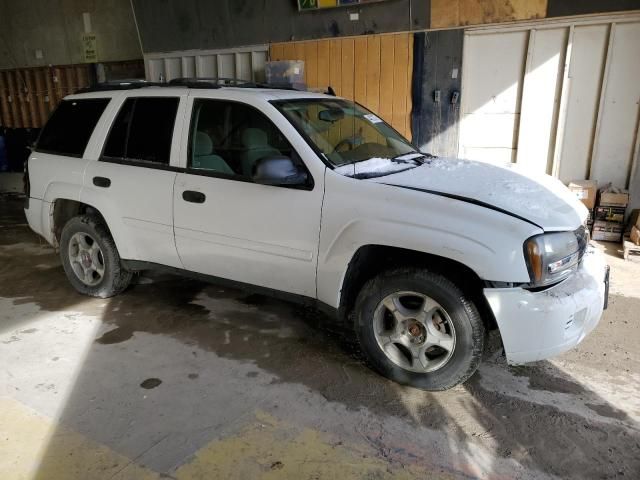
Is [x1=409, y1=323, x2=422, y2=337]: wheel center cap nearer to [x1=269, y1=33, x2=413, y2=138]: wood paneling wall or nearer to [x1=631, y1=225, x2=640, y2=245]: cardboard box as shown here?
[x1=631, y1=225, x2=640, y2=245]: cardboard box

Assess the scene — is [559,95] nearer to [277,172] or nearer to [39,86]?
[277,172]

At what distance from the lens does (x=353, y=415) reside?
9.56 feet

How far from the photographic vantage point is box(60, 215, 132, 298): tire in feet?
14.5

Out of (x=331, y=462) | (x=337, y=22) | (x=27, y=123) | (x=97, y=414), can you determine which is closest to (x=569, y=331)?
(x=331, y=462)

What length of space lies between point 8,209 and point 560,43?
9132 mm

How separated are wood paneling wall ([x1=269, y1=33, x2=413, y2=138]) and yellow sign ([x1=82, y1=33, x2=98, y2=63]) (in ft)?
15.6

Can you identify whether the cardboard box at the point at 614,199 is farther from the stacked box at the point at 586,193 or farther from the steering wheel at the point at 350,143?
the steering wheel at the point at 350,143

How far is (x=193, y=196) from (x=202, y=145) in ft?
1.24

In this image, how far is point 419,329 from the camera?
3062mm

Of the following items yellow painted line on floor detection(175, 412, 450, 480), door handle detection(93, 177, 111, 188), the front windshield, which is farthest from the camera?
door handle detection(93, 177, 111, 188)

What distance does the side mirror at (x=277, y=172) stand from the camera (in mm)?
3105

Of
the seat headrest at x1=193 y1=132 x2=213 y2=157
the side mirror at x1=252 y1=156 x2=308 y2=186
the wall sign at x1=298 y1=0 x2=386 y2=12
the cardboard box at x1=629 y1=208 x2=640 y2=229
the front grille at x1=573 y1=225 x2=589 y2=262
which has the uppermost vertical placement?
the wall sign at x1=298 y1=0 x2=386 y2=12

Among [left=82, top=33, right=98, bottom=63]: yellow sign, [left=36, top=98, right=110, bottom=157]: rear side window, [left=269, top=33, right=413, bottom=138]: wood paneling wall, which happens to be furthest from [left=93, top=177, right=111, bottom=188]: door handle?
[left=82, top=33, right=98, bottom=63]: yellow sign

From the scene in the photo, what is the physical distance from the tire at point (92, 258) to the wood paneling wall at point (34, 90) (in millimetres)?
7284
